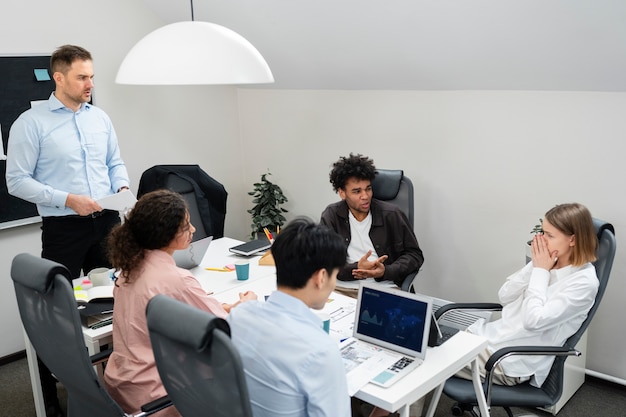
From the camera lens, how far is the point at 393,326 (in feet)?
8.06

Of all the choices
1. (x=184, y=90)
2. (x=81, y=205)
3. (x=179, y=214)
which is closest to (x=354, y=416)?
(x=179, y=214)

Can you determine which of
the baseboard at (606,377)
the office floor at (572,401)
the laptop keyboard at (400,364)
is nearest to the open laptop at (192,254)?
the office floor at (572,401)

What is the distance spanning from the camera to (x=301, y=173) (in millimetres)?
5160

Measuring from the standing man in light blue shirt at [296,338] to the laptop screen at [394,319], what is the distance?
45 centimetres

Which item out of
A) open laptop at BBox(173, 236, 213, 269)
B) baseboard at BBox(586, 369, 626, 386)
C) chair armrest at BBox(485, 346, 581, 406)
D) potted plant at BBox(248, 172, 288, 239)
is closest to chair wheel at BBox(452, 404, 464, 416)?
chair armrest at BBox(485, 346, 581, 406)

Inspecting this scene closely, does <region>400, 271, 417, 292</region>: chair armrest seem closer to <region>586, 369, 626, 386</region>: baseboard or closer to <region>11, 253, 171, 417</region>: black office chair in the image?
<region>586, 369, 626, 386</region>: baseboard

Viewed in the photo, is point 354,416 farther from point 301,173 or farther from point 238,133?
point 238,133

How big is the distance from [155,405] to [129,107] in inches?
114

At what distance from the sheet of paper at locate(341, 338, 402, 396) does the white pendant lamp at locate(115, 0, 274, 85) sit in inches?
44.0

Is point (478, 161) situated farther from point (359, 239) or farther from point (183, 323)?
point (183, 323)

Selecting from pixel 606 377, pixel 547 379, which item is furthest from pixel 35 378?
pixel 606 377

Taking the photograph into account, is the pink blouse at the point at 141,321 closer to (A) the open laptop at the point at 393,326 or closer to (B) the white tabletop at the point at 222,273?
(A) the open laptop at the point at 393,326

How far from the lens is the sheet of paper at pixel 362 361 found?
2264 millimetres

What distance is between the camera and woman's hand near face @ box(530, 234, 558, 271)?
290 centimetres
